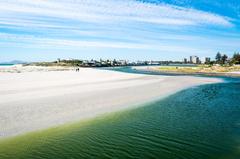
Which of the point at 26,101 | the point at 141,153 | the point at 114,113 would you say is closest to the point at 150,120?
the point at 114,113

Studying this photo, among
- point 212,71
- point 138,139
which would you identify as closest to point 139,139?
point 138,139

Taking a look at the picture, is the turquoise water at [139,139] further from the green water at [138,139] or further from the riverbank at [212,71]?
the riverbank at [212,71]

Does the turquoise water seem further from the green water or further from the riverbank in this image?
the riverbank

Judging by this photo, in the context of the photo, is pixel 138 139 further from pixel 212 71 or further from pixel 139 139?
pixel 212 71

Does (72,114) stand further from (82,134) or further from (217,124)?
(217,124)

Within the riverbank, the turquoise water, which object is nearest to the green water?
the turquoise water

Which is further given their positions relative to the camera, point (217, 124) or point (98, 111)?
point (98, 111)

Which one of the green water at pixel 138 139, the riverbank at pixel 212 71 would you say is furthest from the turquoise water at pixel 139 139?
the riverbank at pixel 212 71
